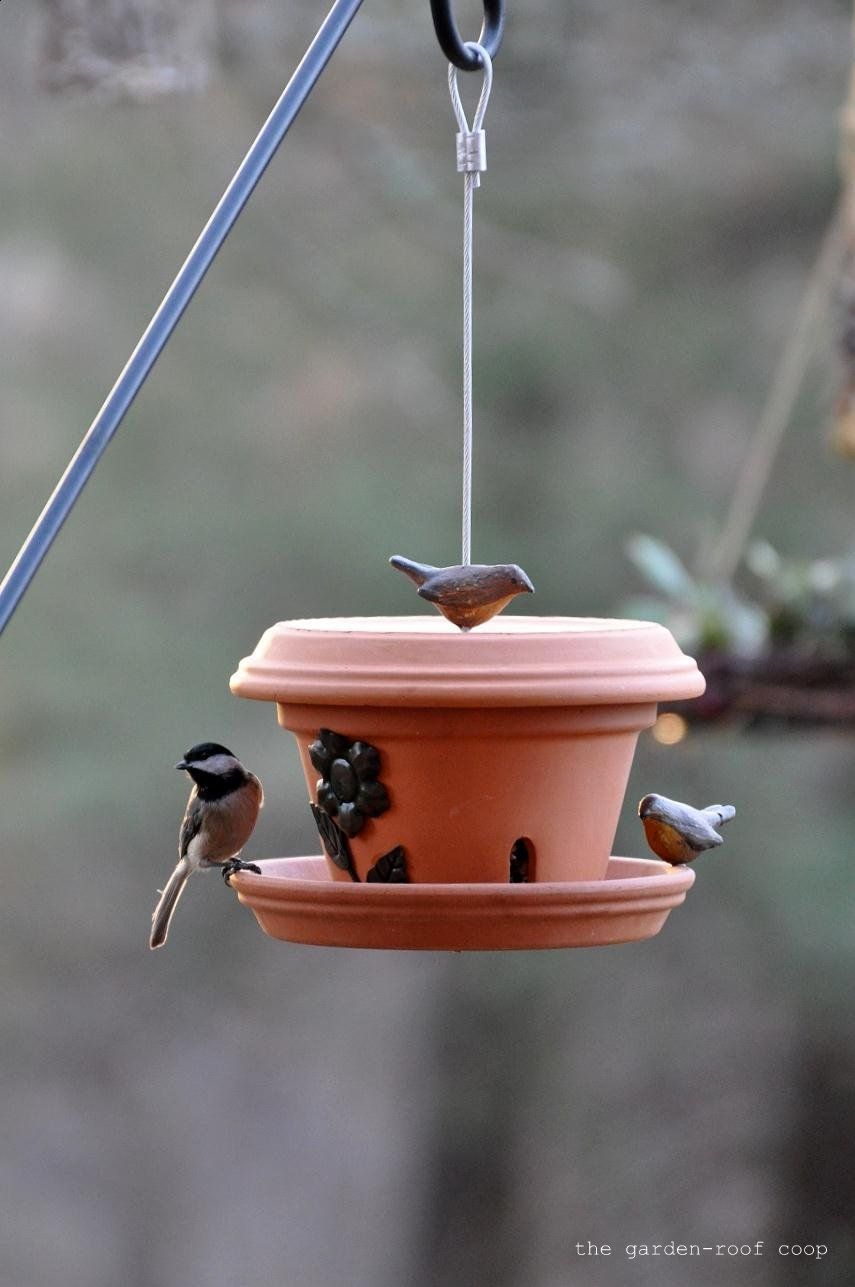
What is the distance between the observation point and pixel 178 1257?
7727mm

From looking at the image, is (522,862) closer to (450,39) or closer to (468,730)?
(468,730)

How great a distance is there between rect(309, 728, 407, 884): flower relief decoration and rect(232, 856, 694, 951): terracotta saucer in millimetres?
104

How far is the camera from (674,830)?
173 centimetres

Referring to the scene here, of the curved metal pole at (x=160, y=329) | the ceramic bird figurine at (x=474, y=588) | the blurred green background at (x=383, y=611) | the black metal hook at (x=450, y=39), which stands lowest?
the blurred green background at (x=383, y=611)

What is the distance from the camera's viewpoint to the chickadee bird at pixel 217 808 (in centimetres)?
180

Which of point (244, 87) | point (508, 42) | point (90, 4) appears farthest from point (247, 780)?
point (244, 87)

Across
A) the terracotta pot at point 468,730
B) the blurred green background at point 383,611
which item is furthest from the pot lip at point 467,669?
the blurred green background at point 383,611

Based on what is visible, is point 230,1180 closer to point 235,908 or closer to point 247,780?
point 235,908

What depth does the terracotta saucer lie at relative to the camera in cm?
154

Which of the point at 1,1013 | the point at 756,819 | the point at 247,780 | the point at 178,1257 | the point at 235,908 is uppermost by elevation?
the point at 247,780

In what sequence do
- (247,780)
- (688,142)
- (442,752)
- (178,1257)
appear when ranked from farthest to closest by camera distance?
(178,1257) < (688,142) < (247,780) < (442,752)

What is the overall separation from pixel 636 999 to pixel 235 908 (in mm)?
1560

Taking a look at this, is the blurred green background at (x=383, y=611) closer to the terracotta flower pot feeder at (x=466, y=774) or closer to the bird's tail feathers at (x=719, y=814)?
the bird's tail feathers at (x=719, y=814)

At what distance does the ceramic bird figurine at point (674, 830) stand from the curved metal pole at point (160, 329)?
2.30 feet
